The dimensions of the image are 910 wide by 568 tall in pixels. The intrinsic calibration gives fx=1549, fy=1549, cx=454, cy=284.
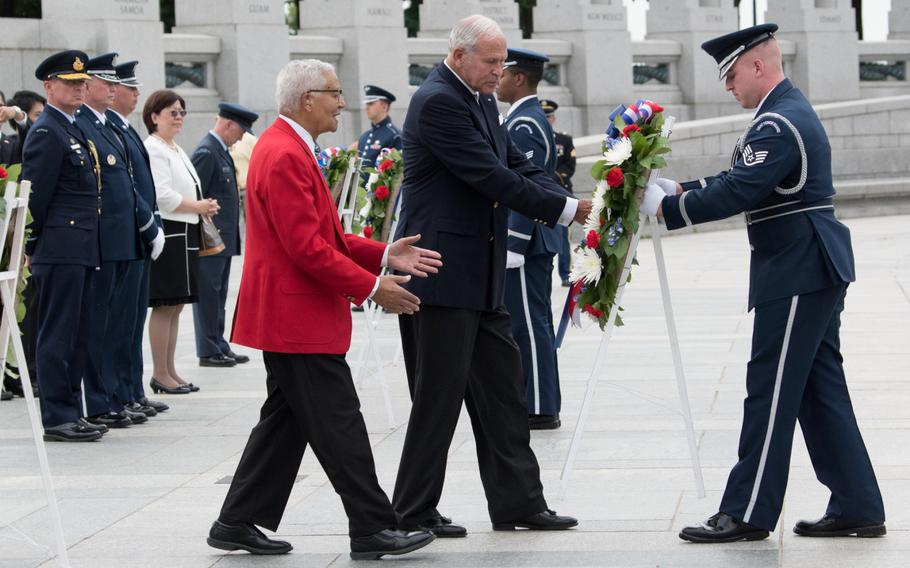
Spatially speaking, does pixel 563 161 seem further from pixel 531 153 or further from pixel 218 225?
pixel 531 153

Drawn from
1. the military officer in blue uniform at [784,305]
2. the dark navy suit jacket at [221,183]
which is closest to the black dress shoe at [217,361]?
the dark navy suit jacket at [221,183]

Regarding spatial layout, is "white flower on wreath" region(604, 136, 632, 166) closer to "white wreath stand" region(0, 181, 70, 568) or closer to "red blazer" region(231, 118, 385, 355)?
"red blazer" region(231, 118, 385, 355)

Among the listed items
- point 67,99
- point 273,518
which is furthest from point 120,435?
point 273,518

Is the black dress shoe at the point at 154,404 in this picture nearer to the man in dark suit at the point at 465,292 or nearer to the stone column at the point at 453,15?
the man in dark suit at the point at 465,292

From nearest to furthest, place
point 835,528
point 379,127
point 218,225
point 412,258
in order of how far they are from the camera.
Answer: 1. point 412,258
2. point 835,528
3. point 218,225
4. point 379,127

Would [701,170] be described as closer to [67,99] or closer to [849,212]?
[849,212]

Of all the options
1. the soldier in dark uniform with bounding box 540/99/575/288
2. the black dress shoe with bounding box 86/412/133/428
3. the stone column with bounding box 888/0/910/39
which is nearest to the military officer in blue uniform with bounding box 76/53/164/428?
the black dress shoe with bounding box 86/412/133/428

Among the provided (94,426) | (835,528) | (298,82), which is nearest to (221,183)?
(94,426)

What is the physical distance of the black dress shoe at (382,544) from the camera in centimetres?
574

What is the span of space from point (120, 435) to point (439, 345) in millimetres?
3279

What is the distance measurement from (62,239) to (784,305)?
4293 millimetres

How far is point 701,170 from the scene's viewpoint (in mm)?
25906

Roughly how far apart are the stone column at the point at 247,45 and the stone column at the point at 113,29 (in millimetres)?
1670

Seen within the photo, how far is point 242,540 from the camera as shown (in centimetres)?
589
